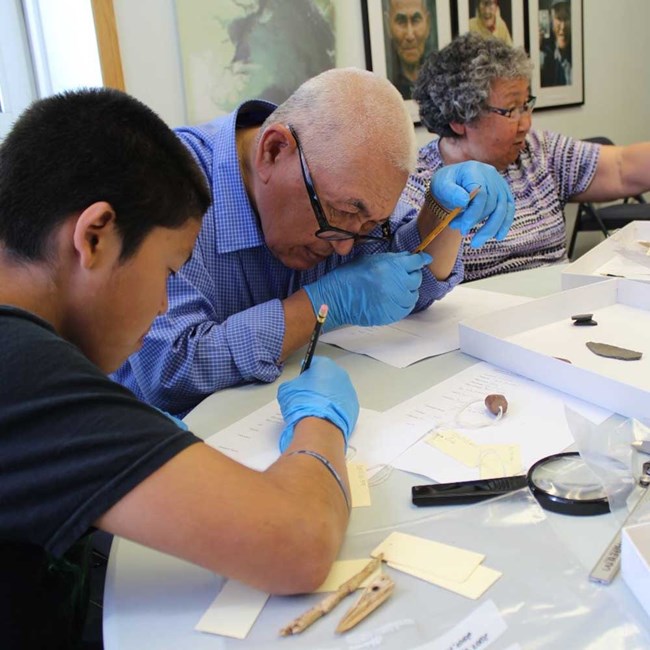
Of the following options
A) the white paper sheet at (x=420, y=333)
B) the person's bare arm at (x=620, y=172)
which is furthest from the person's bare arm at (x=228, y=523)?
the person's bare arm at (x=620, y=172)

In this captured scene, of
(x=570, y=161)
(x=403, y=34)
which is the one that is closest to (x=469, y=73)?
(x=570, y=161)

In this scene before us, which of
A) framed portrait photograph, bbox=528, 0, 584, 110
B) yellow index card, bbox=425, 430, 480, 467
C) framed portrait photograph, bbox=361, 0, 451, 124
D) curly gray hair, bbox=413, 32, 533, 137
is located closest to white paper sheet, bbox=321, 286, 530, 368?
yellow index card, bbox=425, 430, 480, 467

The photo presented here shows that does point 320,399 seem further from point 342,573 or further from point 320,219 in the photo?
point 320,219

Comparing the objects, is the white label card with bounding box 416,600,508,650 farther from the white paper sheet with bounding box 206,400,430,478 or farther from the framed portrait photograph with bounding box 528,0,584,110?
the framed portrait photograph with bounding box 528,0,584,110

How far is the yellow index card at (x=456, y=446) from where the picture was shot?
2.59 ft

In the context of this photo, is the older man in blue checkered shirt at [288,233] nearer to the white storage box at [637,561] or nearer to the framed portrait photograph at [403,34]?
the white storage box at [637,561]

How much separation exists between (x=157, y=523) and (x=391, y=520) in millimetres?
262

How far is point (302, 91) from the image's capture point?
1.22 meters

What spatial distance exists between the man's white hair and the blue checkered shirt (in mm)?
201

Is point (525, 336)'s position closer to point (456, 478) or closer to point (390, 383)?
point (390, 383)

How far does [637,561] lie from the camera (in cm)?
54

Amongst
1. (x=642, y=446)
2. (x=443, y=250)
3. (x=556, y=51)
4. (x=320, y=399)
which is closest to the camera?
(x=642, y=446)

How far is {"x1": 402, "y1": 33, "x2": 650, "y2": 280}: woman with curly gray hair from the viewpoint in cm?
201

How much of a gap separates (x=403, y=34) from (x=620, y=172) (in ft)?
3.72
